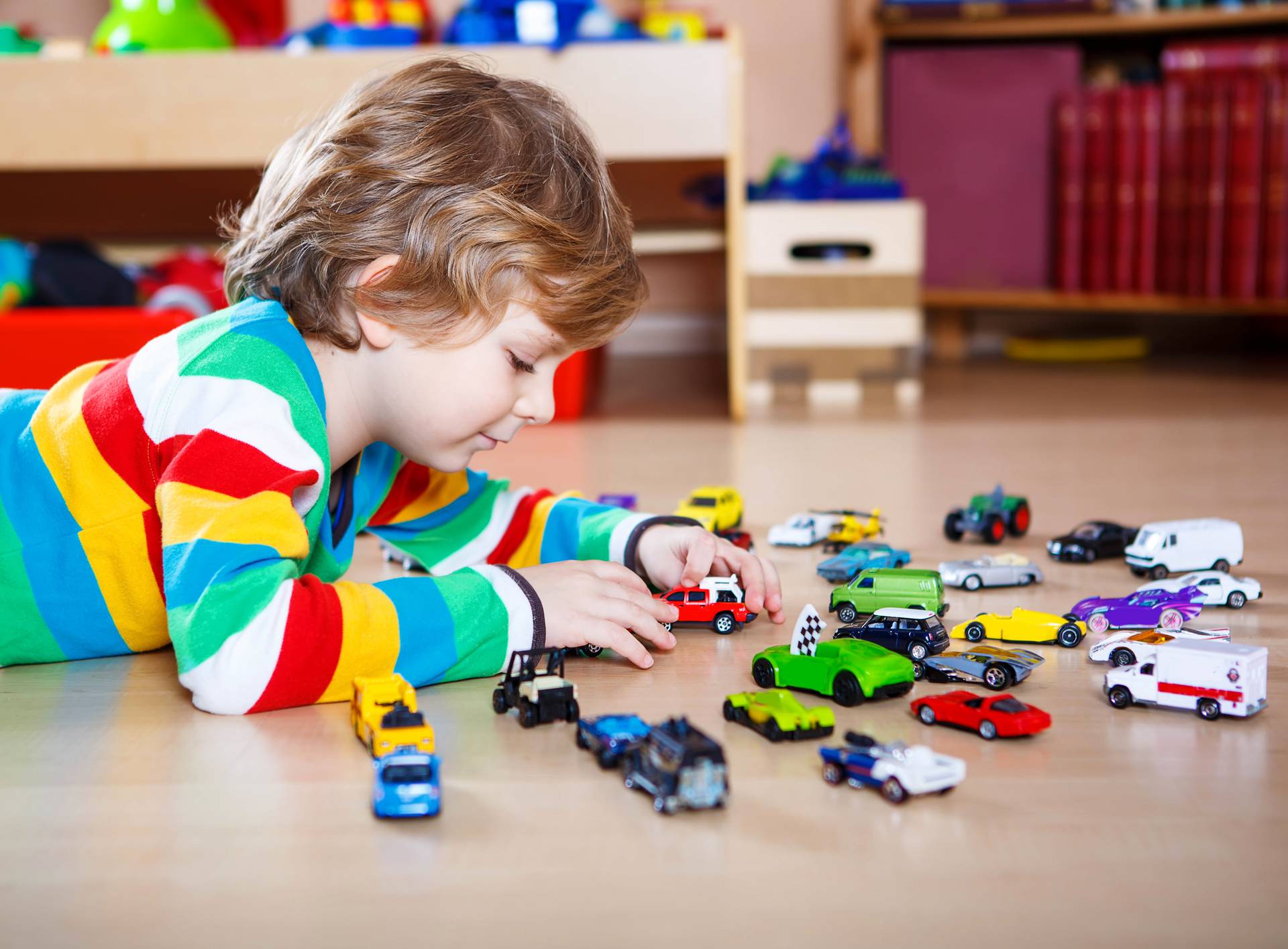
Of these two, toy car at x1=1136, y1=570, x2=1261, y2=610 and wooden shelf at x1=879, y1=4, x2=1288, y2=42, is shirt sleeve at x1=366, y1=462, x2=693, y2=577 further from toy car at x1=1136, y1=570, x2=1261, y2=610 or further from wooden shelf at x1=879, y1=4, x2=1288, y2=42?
wooden shelf at x1=879, y1=4, x2=1288, y2=42

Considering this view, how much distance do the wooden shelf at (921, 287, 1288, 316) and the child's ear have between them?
73.8 inches

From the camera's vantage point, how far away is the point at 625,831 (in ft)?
1.72

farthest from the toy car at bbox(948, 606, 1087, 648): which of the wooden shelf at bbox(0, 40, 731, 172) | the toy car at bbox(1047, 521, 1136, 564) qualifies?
the wooden shelf at bbox(0, 40, 731, 172)

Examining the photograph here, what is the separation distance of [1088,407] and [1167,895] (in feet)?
5.10

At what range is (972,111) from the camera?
2.49m

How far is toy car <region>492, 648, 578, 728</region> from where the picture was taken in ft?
2.13

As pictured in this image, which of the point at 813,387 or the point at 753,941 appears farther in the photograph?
the point at 813,387

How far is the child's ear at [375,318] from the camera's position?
2.43ft

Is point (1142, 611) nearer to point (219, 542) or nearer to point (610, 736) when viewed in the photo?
point (610, 736)

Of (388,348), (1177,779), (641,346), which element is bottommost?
(641,346)

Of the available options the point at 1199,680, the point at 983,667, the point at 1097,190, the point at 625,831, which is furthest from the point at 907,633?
the point at 1097,190

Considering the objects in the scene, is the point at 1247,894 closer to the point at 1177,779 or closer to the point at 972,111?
the point at 1177,779

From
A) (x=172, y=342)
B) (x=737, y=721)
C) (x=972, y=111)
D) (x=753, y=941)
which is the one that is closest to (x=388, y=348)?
(x=172, y=342)

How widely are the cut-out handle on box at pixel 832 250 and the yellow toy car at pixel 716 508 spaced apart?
38.8 inches
